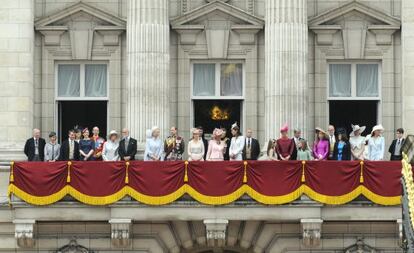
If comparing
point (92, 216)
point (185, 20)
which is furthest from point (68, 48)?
point (92, 216)

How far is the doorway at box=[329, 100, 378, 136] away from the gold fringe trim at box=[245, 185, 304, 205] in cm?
608

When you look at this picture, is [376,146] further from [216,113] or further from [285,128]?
[216,113]

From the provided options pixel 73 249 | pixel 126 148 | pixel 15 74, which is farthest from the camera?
pixel 15 74

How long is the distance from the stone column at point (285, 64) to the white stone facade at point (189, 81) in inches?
1.3

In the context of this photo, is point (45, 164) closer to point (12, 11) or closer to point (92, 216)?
point (92, 216)

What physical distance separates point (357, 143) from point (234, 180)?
428cm

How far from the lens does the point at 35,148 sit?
47.8 meters

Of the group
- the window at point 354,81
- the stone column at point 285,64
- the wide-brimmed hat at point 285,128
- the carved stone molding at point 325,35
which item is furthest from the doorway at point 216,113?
the carved stone molding at point 325,35

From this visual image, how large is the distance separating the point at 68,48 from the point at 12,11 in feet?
7.95

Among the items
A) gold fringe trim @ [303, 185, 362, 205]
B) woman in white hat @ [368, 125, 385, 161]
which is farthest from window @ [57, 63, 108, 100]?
woman in white hat @ [368, 125, 385, 161]

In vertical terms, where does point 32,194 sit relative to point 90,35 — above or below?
below

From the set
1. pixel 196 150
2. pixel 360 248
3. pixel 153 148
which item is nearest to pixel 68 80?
pixel 153 148

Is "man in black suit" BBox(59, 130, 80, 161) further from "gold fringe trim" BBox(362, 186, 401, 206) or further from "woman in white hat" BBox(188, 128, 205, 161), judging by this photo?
"gold fringe trim" BBox(362, 186, 401, 206)

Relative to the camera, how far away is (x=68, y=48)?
51688 millimetres
